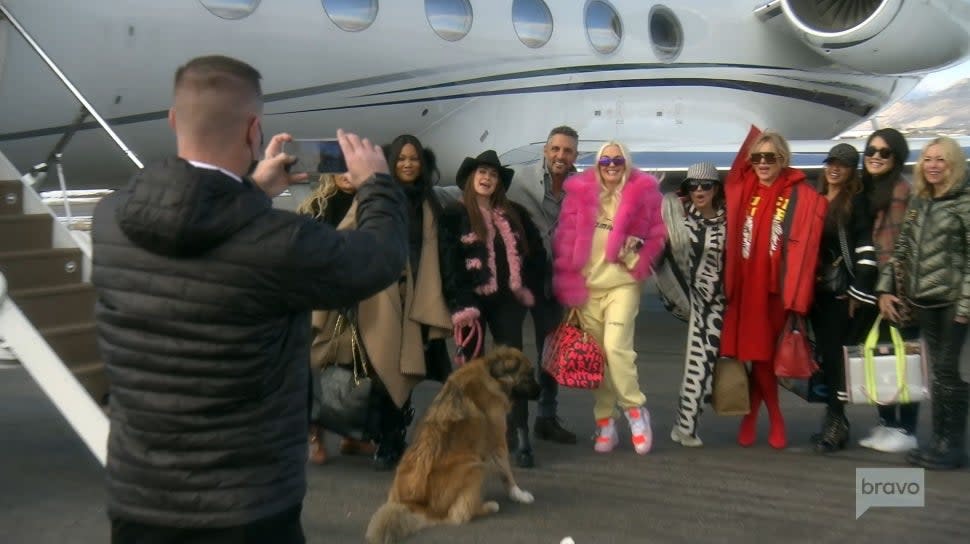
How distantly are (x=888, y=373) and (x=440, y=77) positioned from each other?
5741 mm

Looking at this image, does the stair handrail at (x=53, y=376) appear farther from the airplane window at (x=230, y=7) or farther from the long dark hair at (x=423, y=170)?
the airplane window at (x=230, y=7)

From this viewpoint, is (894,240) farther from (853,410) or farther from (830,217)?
(853,410)

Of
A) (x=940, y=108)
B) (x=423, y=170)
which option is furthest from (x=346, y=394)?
(x=940, y=108)

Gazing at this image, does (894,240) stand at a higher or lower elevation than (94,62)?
lower

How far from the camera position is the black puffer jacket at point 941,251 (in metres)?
5.02

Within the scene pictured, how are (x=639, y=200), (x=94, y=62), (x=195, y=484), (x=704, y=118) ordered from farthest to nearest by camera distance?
(x=704, y=118), (x=94, y=62), (x=639, y=200), (x=195, y=484)

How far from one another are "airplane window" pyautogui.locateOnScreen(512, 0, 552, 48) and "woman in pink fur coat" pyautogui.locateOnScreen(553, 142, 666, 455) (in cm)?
520

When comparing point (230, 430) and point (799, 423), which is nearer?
point (230, 430)

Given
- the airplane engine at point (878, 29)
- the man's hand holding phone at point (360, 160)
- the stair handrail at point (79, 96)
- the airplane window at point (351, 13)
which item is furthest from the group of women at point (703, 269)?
the airplane engine at point (878, 29)

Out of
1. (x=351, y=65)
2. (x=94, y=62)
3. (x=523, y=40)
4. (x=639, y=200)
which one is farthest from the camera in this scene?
(x=523, y=40)

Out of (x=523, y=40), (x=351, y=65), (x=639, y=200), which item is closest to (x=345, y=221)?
(x=639, y=200)

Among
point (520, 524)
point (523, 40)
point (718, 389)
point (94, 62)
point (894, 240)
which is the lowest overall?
point (520, 524)

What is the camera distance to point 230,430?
6.42ft

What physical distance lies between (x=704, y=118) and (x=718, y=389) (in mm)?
6984
